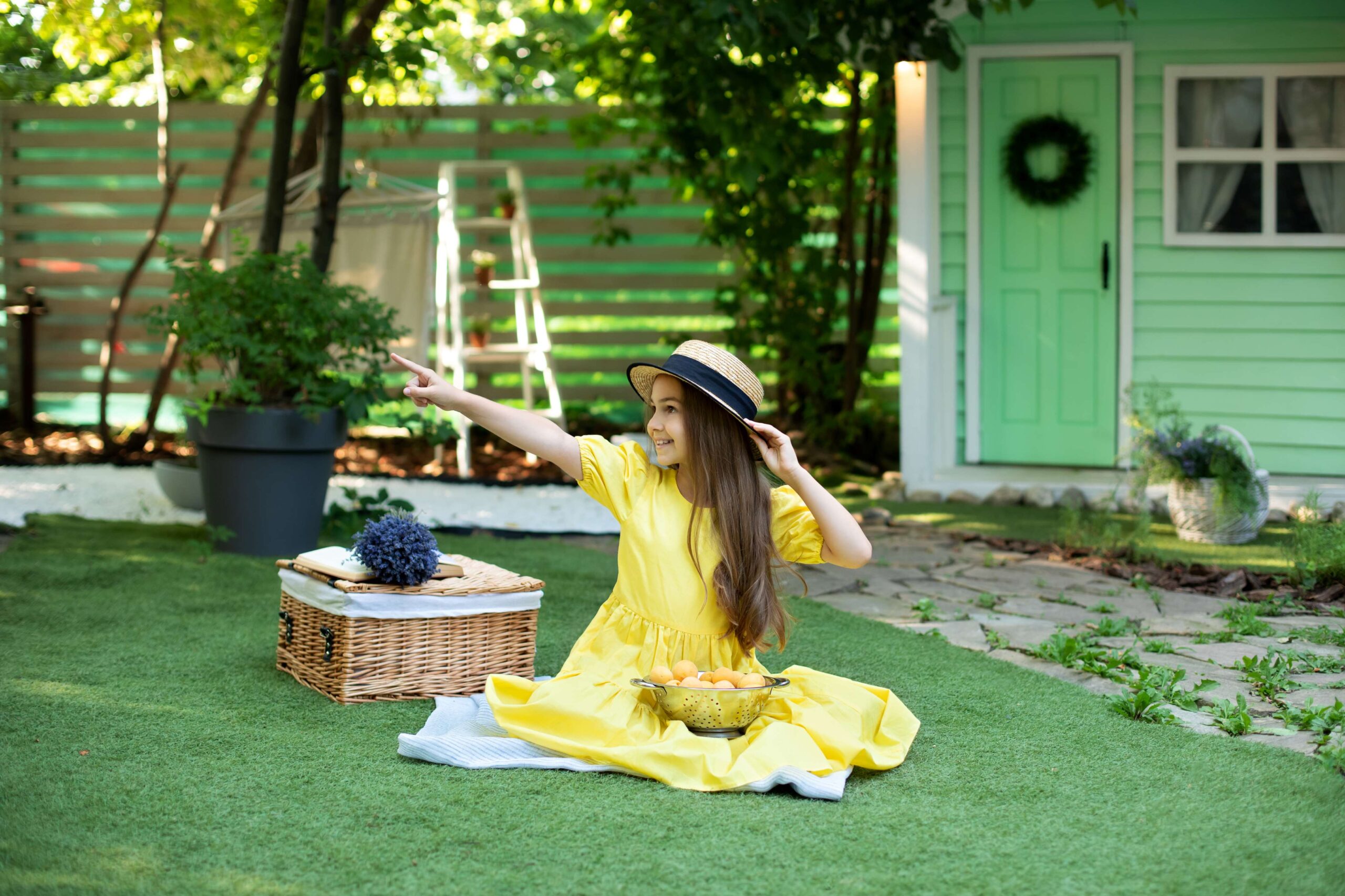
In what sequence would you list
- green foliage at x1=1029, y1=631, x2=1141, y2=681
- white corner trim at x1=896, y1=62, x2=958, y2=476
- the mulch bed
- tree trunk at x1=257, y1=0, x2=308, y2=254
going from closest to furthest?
green foliage at x1=1029, y1=631, x2=1141, y2=681, the mulch bed, tree trunk at x1=257, y1=0, x2=308, y2=254, white corner trim at x1=896, y1=62, x2=958, y2=476

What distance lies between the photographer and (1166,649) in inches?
132

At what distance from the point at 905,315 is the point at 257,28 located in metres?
4.50

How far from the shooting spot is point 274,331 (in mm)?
4520

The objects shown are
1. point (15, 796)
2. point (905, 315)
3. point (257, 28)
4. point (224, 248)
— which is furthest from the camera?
point (257, 28)

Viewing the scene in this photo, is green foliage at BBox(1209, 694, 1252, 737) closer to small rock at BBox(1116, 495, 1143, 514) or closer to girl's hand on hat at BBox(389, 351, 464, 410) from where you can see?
girl's hand on hat at BBox(389, 351, 464, 410)

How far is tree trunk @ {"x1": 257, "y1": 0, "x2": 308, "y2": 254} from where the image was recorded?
517cm

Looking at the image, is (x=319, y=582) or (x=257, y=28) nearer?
(x=319, y=582)

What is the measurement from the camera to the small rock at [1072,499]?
597 cm

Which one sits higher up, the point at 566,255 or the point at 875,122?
the point at 875,122

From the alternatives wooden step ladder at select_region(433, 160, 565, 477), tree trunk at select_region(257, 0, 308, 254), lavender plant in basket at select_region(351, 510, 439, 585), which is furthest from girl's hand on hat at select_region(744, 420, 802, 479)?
wooden step ladder at select_region(433, 160, 565, 477)

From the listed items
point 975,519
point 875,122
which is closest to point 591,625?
point 975,519

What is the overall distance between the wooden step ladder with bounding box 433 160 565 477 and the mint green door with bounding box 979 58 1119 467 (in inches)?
102

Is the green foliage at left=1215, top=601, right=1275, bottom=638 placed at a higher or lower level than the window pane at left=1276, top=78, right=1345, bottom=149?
lower

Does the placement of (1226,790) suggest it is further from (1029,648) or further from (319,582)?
(319,582)
